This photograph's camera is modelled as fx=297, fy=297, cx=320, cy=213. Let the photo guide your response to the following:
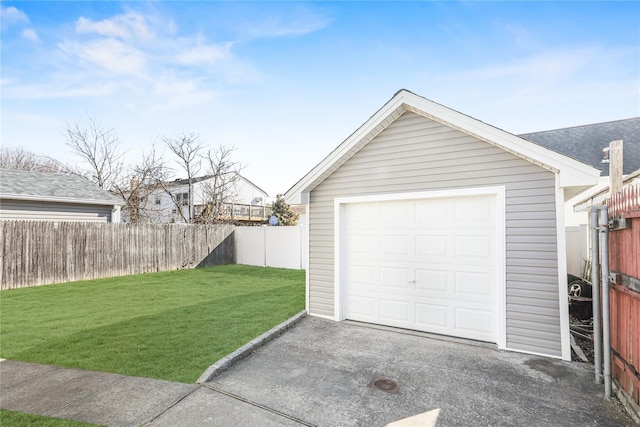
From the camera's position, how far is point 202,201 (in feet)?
79.0

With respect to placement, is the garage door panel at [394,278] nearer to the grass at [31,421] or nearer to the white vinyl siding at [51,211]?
the grass at [31,421]

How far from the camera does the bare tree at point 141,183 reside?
20.0 m

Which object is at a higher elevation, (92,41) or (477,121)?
(92,41)

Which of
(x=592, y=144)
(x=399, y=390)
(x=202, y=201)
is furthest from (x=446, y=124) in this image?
(x=202, y=201)

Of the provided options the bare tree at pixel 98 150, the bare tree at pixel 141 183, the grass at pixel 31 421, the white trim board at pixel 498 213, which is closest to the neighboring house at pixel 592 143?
the white trim board at pixel 498 213

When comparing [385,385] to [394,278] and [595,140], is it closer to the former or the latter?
[394,278]

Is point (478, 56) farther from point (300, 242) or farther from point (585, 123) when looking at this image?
point (585, 123)

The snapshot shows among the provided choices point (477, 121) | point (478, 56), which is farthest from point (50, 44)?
point (478, 56)

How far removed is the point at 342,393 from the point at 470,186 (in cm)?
359

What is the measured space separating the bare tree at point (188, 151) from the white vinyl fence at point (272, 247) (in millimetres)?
7941

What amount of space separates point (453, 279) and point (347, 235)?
2.10m

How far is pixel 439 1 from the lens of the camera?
22.6 ft

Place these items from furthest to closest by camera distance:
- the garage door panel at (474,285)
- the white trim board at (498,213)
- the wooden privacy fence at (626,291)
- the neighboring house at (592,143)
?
the neighboring house at (592,143)
the garage door panel at (474,285)
the white trim board at (498,213)
the wooden privacy fence at (626,291)

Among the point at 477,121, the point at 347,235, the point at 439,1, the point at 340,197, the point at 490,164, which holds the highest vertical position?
the point at 439,1
